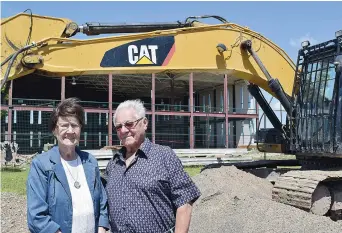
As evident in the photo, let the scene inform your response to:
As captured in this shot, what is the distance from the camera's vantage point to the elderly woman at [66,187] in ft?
9.14

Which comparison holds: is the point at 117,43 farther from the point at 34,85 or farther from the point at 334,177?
the point at 34,85

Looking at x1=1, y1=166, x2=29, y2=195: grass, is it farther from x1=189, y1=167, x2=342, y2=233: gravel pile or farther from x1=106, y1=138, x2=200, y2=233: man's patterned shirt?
x1=106, y1=138, x2=200, y2=233: man's patterned shirt

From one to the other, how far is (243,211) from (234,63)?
295cm

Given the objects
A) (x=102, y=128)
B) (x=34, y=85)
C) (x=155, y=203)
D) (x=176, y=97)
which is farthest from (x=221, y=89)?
(x=155, y=203)

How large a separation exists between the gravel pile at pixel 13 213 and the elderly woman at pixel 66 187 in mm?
3933

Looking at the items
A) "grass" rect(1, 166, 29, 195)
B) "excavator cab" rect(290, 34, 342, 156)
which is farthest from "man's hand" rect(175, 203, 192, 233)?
"grass" rect(1, 166, 29, 195)

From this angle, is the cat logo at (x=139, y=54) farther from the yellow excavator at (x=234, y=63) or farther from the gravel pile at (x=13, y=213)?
the gravel pile at (x=13, y=213)

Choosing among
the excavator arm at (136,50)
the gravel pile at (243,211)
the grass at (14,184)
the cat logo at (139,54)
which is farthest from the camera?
the grass at (14,184)

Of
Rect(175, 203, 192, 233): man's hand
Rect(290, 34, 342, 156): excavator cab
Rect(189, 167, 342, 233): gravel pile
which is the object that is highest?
Rect(290, 34, 342, 156): excavator cab

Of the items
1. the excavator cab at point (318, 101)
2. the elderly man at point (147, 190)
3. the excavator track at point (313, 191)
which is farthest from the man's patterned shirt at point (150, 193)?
the excavator cab at point (318, 101)

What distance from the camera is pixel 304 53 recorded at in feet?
28.1

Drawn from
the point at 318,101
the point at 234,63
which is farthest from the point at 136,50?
the point at 318,101

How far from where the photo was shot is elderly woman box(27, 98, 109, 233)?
279 centimetres

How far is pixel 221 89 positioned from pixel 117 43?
31962 millimetres
